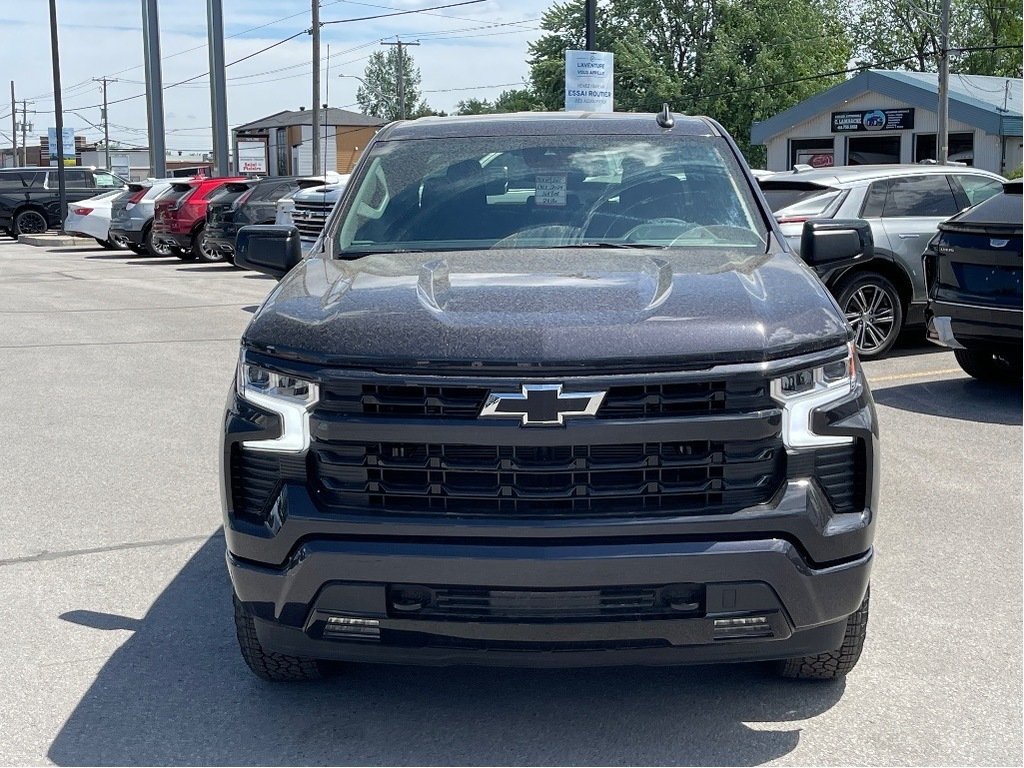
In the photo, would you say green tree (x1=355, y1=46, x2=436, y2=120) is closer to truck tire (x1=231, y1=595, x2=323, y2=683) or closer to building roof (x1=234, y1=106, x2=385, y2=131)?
building roof (x1=234, y1=106, x2=385, y2=131)

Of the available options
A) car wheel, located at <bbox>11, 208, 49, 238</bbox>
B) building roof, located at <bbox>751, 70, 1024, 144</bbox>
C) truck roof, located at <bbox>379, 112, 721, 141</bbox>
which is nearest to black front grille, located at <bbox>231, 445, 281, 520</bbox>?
truck roof, located at <bbox>379, 112, 721, 141</bbox>

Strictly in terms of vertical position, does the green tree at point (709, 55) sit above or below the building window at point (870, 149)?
above

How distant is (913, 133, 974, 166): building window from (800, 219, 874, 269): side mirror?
127ft

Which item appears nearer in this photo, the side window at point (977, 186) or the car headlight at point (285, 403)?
the car headlight at point (285, 403)

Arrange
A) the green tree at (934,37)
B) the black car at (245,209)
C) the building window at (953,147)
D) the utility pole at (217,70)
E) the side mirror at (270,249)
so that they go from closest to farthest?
the side mirror at (270,249)
the black car at (245,209)
the utility pole at (217,70)
the building window at (953,147)
the green tree at (934,37)

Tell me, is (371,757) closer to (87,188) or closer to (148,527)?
(148,527)

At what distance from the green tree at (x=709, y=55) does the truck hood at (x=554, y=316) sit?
58.0 m

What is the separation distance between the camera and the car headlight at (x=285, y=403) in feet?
10.9

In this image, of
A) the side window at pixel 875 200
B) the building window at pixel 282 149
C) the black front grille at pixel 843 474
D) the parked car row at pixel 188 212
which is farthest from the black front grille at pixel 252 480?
the building window at pixel 282 149

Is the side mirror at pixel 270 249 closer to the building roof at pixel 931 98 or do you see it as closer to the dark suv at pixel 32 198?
the dark suv at pixel 32 198

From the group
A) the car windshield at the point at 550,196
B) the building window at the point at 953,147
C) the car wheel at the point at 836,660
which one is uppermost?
the building window at the point at 953,147

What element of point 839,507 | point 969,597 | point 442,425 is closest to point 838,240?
point 969,597

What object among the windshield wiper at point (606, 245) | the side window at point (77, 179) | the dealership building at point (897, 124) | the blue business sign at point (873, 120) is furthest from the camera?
the blue business sign at point (873, 120)

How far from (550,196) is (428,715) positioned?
2019mm
